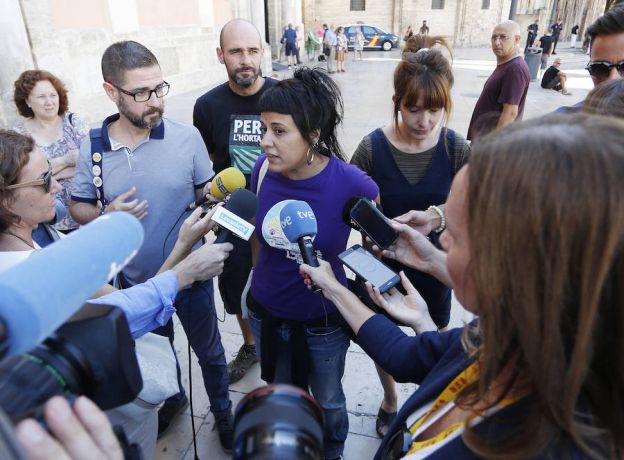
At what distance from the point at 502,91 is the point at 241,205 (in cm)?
339

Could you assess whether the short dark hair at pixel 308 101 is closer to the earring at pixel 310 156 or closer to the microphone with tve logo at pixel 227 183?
the earring at pixel 310 156

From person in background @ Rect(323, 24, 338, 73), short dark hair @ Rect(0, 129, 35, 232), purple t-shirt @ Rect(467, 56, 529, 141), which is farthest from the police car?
short dark hair @ Rect(0, 129, 35, 232)

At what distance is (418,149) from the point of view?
8.33ft

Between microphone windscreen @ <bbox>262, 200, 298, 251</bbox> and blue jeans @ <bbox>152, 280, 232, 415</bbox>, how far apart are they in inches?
26.9

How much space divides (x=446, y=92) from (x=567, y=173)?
6.35ft

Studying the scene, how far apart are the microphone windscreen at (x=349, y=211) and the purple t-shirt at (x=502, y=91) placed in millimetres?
2553

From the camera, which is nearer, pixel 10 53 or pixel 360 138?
pixel 10 53

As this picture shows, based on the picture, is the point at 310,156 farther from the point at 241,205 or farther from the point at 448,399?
the point at 448,399

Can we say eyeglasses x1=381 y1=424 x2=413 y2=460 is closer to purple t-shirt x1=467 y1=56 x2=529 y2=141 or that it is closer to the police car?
purple t-shirt x1=467 y1=56 x2=529 y2=141

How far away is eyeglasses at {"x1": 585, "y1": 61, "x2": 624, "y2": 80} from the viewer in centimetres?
268

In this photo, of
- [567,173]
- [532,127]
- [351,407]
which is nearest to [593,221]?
[567,173]

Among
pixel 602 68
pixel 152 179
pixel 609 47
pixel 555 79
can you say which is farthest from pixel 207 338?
pixel 555 79

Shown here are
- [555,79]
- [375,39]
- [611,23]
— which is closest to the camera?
[611,23]

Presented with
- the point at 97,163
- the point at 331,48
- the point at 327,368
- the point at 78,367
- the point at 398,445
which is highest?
the point at 78,367
